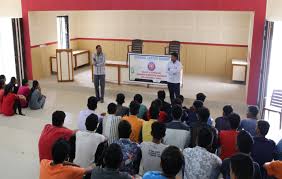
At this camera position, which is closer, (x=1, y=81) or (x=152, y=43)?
(x=1, y=81)

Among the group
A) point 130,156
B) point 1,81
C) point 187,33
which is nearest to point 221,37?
point 187,33

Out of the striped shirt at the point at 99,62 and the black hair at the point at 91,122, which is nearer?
the black hair at the point at 91,122

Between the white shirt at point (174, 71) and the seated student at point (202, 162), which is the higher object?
the white shirt at point (174, 71)

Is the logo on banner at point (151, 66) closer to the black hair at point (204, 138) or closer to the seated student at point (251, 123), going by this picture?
the seated student at point (251, 123)

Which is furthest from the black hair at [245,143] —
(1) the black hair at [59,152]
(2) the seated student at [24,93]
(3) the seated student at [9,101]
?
(2) the seated student at [24,93]

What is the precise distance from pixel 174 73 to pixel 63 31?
6.32 metres

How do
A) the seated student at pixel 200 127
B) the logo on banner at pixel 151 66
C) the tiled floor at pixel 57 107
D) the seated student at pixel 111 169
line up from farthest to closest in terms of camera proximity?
the logo on banner at pixel 151 66
the tiled floor at pixel 57 107
the seated student at pixel 200 127
the seated student at pixel 111 169

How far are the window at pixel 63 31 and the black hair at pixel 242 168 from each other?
34.0ft

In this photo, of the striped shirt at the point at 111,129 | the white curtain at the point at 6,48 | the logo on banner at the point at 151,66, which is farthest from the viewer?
the white curtain at the point at 6,48

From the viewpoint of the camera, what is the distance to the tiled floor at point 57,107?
4926 mm

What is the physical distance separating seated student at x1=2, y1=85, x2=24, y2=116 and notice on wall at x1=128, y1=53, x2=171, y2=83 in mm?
3365

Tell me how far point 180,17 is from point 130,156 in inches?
340

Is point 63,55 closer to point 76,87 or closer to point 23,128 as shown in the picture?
point 76,87

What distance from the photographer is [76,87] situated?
31.3 feet
